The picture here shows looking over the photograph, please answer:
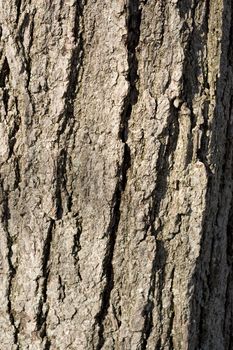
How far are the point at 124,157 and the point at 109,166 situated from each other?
0.16 ft

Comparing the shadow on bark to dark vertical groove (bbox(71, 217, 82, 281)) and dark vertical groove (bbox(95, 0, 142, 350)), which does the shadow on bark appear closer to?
dark vertical groove (bbox(95, 0, 142, 350))

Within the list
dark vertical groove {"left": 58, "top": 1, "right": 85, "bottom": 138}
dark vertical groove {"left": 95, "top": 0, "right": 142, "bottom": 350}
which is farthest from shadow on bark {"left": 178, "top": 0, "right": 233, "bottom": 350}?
dark vertical groove {"left": 58, "top": 1, "right": 85, "bottom": 138}

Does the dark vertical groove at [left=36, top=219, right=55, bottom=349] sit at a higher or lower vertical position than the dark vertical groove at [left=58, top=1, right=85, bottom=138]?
lower

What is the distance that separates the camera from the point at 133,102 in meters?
1.62

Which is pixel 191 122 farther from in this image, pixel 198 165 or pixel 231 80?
pixel 231 80

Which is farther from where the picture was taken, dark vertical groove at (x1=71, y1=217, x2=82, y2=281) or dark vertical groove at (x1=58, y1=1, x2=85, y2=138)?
dark vertical groove at (x1=71, y1=217, x2=82, y2=281)

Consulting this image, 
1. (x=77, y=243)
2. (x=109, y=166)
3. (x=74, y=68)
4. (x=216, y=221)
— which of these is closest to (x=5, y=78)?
(x=74, y=68)

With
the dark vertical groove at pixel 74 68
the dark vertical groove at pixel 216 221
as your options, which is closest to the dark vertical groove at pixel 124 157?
the dark vertical groove at pixel 74 68

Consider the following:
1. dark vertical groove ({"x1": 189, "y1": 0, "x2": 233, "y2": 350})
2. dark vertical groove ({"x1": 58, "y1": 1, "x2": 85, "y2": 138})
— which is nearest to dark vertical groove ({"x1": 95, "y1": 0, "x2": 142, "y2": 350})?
dark vertical groove ({"x1": 58, "y1": 1, "x2": 85, "y2": 138})

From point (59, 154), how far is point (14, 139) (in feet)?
0.45

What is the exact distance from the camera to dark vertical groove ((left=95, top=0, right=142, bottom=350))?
1580 millimetres

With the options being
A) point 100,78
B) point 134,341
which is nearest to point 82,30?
point 100,78

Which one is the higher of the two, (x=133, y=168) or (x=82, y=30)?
(x=82, y=30)

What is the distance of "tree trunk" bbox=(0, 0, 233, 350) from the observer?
159 centimetres
